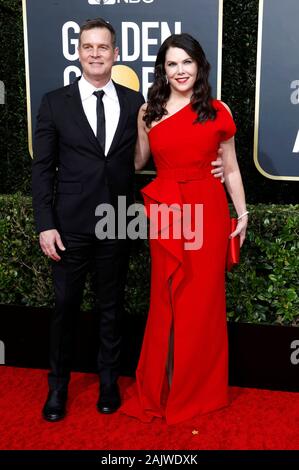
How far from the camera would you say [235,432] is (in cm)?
245

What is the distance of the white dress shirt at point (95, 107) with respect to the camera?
2.34 metres

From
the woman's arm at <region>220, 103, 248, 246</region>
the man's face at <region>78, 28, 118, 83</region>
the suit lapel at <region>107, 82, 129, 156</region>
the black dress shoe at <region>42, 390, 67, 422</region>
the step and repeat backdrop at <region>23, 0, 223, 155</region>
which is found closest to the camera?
the man's face at <region>78, 28, 118, 83</region>

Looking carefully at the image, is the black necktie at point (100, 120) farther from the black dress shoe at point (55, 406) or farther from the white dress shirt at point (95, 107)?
the black dress shoe at point (55, 406)

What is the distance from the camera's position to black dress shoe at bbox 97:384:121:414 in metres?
2.60

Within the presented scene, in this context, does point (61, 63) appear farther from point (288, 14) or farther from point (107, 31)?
point (288, 14)

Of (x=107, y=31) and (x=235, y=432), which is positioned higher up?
(x=107, y=31)

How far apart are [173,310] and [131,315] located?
1.74 ft

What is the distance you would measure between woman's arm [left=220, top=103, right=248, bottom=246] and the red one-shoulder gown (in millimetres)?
53

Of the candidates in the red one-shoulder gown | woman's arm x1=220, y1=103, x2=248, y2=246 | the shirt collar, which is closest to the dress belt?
the red one-shoulder gown

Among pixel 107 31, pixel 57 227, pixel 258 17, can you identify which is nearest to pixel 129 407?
pixel 57 227

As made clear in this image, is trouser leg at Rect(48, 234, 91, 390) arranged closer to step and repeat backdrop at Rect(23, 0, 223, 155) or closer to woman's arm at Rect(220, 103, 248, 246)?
woman's arm at Rect(220, 103, 248, 246)

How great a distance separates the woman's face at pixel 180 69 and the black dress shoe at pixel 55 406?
1.50 m

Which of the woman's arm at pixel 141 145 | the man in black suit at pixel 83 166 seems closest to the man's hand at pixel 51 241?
the man in black suit at pixel 83 166

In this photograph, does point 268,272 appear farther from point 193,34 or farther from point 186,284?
point 193,34
